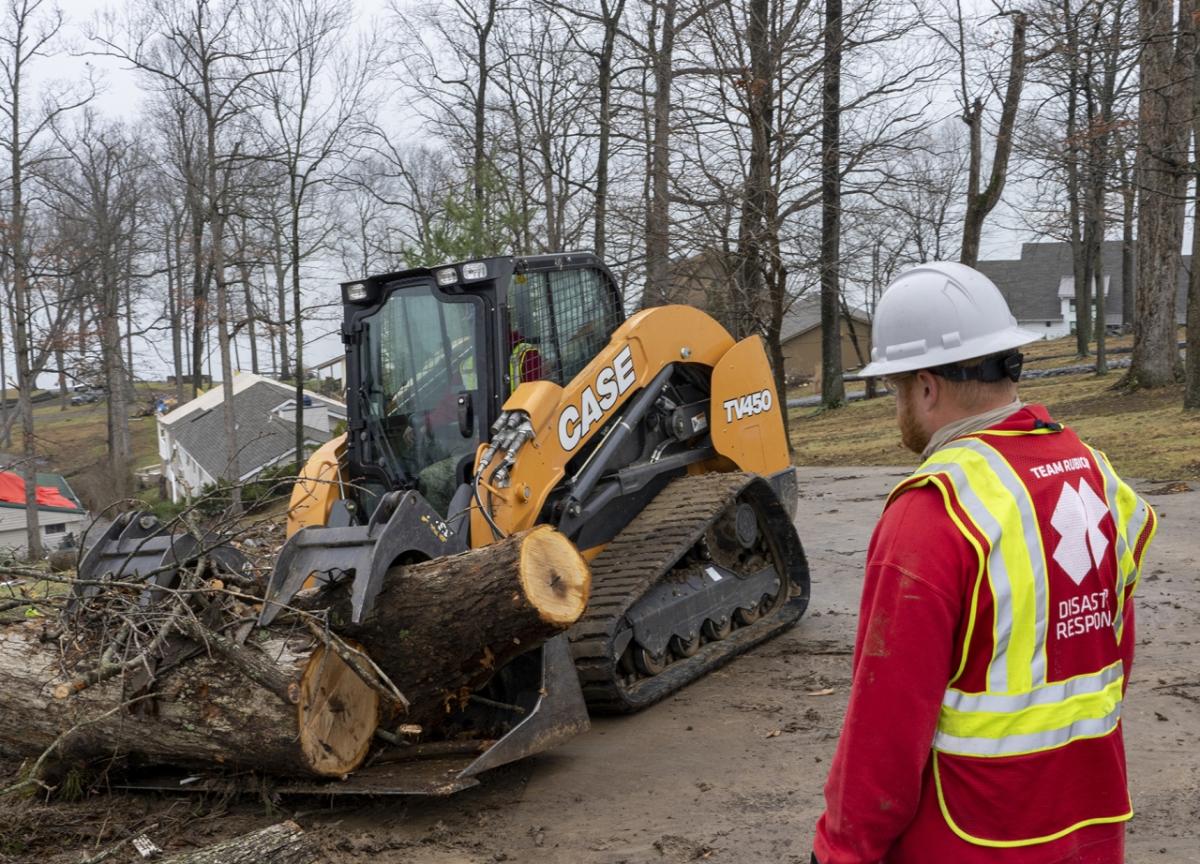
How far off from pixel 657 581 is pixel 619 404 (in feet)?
3.62

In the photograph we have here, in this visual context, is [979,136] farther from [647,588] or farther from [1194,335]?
[647,588]

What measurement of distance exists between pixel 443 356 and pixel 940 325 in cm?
483

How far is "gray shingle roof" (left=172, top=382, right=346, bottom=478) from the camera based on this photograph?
4016 centimetres

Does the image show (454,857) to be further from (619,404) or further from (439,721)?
(619,404)

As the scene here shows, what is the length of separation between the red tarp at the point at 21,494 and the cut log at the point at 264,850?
31434 millimetres

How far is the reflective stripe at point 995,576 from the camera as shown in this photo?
2.21m

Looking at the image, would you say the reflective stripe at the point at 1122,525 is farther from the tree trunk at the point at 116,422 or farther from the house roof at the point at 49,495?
the tree trunk at the point at 116,422

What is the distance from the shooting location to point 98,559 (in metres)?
6.14

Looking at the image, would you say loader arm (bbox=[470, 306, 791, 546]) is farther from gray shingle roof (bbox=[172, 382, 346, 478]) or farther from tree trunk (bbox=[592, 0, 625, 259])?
gray shingle roof (bbox=[172, 382, 346, 478])

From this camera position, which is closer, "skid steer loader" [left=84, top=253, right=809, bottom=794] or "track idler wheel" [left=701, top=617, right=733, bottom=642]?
"skid steer loader" [left=84, top=253, right=809, bottom=794]

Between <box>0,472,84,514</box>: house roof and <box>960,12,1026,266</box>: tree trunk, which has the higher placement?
<box>960,12,1026,266</box>: tree trunk

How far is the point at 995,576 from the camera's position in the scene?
7.27 feet

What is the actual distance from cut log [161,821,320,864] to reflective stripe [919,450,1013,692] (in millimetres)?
3209

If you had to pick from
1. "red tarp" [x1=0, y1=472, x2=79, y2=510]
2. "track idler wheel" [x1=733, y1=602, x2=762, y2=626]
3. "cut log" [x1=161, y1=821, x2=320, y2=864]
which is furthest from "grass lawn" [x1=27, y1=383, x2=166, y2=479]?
"cut log" [x1=161, y1=821, x2=320, y2=864]
